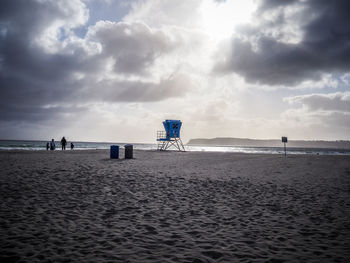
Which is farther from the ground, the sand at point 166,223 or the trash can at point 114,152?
the trash can at point 114,152

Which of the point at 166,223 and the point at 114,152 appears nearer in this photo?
the point at 166,223

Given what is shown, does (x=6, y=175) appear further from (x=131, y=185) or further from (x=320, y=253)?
(x=320, y=253)

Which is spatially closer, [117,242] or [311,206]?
[117,242]

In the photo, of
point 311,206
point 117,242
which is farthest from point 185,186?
point 117,242

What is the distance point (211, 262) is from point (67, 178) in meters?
8.31

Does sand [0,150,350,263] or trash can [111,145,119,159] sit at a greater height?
trash can [111,145,119,159]

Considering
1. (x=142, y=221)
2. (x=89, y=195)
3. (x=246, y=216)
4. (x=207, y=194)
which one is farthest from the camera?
(x=207, y=194)

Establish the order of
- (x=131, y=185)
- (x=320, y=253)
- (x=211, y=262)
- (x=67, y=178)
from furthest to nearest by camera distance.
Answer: (x=67, y=178), (x=131, y=185), (x=320, y=253), (x=211, y=262)

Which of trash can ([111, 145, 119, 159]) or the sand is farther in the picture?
trash can ([111, 145, 119, 159])

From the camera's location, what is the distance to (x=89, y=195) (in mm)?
7199

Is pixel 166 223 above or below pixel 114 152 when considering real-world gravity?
below

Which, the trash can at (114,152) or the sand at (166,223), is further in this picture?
the trash can at (114,152)

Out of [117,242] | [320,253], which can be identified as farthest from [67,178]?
[320,253]

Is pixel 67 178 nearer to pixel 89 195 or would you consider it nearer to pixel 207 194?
pixel 89 195
